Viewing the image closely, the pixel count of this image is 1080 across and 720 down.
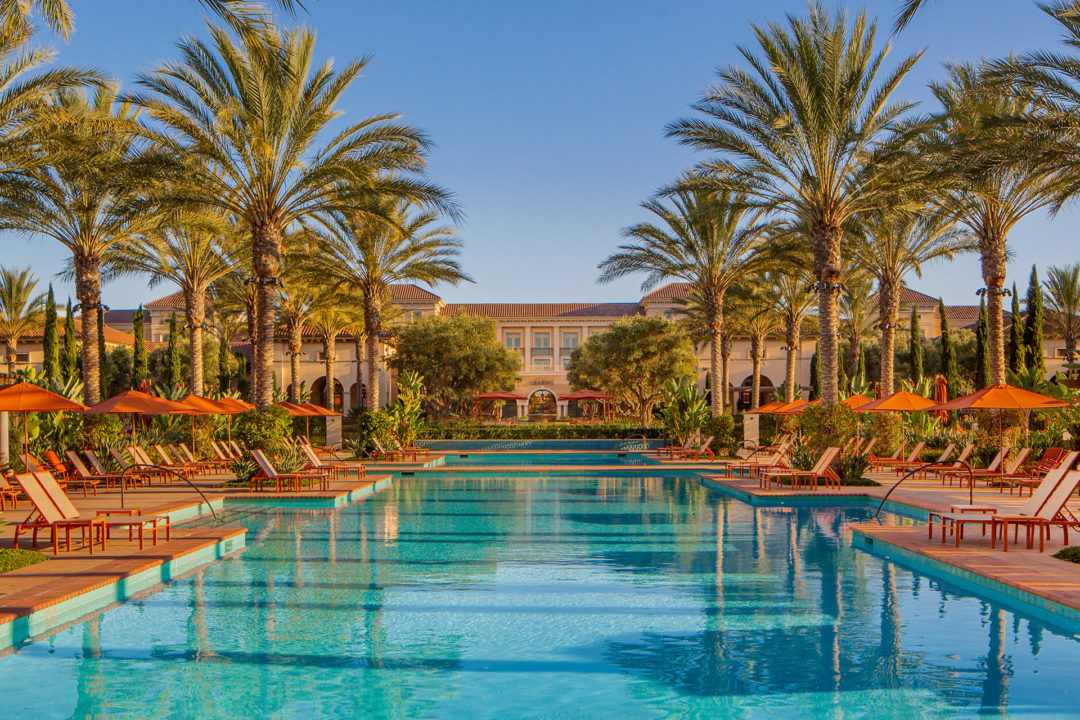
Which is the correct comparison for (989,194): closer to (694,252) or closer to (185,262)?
(694,252)

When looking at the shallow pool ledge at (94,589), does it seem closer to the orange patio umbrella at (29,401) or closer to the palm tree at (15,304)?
the orange patio umbrella at (29,401)

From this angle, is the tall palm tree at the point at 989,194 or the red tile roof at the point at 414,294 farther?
the red tile roof at the point at 414,294

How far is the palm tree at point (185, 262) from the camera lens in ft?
79.3

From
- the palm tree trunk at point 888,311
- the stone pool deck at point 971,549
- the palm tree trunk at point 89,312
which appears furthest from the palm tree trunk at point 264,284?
the palm tree trunk at point 888,311

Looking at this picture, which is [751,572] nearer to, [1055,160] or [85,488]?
[1055,160]

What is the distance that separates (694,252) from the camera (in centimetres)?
2528

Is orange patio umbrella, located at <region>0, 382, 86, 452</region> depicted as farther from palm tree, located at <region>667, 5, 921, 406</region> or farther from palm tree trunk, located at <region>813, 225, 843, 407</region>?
palm tree trunk, located at <region>813, 225, 843, 407</region>

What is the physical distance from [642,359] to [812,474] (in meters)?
25.3

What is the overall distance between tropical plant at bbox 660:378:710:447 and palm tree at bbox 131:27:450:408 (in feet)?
41.3

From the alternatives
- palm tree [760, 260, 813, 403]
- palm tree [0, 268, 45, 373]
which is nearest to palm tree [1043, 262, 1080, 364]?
palm tree [760, 260, 813, 403]

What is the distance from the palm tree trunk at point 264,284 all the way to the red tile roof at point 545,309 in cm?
4784

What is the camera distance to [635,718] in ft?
17.1

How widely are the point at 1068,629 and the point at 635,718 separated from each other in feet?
12.3

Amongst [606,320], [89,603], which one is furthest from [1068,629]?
[606,320]
